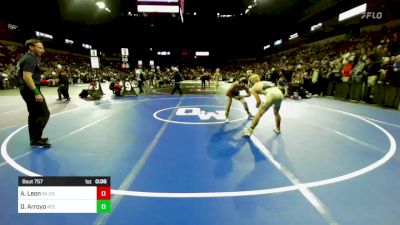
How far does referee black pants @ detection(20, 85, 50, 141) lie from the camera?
5.46 metres

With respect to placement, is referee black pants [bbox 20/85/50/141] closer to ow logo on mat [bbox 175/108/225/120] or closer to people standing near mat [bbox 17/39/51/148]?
people standing near mat [bbox 17/39/51/148]

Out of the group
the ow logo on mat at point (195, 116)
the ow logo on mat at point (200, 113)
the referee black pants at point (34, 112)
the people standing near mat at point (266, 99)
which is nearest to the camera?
the referee black pants at point (34, 112)

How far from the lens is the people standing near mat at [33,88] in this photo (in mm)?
5199

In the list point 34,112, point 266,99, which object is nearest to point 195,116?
point 266,99

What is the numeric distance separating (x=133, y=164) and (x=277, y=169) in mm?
2459

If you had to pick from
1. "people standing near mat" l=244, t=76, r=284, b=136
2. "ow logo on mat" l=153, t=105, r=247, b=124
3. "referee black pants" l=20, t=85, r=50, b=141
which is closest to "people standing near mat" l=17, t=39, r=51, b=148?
"referee black pants" l=20, t=85, r=50, b=141

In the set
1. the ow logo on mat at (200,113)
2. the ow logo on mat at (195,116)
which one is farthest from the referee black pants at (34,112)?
the ow logo on mat at (200,113)

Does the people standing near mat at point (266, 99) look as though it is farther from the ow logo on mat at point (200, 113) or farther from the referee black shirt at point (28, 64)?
the referee black shirt at point (28, 64)

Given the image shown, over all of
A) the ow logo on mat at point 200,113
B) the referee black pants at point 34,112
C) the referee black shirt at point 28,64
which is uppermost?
the referee black shirt at point 28,64

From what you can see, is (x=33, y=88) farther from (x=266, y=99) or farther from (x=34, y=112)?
(x=266, y=99)

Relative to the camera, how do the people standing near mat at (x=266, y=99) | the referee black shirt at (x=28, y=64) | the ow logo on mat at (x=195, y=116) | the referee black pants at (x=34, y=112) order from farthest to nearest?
the ow logo on mat at (x=195, y=116) < the people standing near mat at (x=266, y=99) < the referee black pants at (x=34, y=112) < the referee black shirt at (x=28, y=64)

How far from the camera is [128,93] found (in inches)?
685

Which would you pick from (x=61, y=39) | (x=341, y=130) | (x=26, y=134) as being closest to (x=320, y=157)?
(x=341, y=130)

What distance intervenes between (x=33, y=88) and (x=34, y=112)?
697mm
